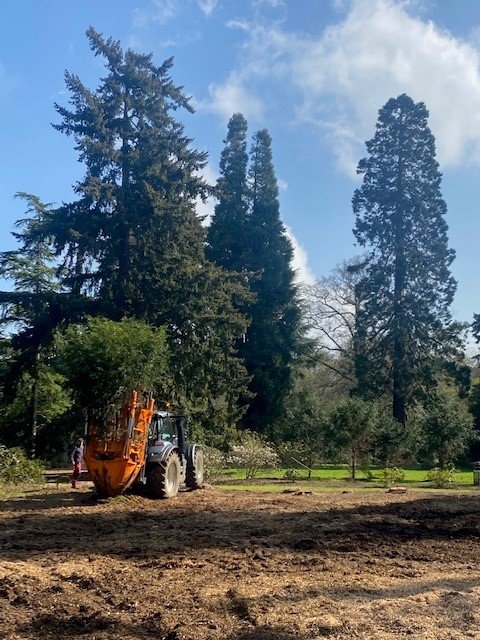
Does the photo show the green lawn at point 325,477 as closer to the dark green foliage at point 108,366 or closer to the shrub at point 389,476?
the shrub at point 389,476

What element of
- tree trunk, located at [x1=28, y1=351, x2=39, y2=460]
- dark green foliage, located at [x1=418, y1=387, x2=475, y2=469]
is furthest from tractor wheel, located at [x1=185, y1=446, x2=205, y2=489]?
dark green foliage, located at [x1=418, y1=387, x2=475, y2=469]

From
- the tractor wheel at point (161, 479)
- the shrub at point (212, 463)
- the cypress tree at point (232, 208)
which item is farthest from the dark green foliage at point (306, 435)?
the cypress tree at point (232, 208)

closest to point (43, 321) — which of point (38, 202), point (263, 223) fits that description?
point (38, 202)

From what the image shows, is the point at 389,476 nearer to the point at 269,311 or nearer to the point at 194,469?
the point at 194,469

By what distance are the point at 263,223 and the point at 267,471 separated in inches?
842

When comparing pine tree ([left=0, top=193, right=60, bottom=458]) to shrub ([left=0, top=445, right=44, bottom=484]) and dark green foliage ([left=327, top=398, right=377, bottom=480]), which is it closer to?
shrub ([left=0, top=445, right=44, bottom=484])

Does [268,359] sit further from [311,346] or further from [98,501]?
[98,501]

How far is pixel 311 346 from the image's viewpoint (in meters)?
45.2

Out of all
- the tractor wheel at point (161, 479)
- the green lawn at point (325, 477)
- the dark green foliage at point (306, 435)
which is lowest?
the green lawn at point (325, 477)

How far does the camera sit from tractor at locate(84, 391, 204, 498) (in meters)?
14.4

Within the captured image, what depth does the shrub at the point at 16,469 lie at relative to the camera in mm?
20562

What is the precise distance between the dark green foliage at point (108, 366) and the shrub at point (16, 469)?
22.1 ft

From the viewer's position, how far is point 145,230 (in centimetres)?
2866

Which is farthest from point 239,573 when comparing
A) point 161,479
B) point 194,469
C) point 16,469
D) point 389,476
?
point 389,476
